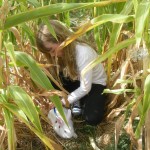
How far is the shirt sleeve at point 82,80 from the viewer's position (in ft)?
5.27

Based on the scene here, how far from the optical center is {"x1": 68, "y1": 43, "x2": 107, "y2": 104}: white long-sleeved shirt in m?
1.61

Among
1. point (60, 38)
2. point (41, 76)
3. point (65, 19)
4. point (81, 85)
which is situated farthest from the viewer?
point (65, 19)

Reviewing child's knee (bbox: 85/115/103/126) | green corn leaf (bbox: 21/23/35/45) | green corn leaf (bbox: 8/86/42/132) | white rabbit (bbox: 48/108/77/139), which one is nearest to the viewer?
green corn leaf (bbox: 8/86/42/132)

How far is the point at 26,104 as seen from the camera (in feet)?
3.52

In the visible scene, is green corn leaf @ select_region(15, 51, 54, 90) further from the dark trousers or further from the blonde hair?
the dark trousers

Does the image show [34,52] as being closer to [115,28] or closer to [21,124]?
[21,124]

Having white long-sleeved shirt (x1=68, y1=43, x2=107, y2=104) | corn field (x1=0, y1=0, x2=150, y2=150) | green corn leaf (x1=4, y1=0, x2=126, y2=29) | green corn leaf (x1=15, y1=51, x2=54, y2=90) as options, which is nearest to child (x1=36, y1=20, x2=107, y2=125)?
white long-sleeved shirt (x1=68, y1=43, x2=107, y2=104)

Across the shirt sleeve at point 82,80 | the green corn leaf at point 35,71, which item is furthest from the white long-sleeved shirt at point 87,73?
the green corn leaf at point 35,71

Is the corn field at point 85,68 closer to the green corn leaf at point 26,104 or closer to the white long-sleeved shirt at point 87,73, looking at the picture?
the green corn leaf at point 26,104

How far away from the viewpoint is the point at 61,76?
179cm

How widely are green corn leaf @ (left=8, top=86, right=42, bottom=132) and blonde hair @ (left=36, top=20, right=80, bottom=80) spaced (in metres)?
0.33

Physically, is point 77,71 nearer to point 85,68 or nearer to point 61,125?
point 61,125

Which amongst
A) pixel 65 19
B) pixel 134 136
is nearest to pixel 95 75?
pixel 65 19

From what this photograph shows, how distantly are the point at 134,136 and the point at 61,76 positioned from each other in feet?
2.21
